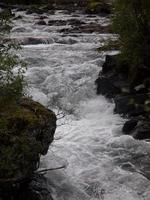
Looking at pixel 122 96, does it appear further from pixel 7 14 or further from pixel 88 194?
pixel 7 14

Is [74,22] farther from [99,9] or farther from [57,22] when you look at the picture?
[99,9]

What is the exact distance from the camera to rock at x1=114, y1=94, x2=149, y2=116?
14692mm

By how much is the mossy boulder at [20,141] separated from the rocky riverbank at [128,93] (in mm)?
4300

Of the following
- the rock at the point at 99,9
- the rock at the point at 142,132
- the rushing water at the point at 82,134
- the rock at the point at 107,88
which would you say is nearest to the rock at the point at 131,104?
the rushing water at the point at 82,134

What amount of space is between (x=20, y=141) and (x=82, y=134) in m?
5.19

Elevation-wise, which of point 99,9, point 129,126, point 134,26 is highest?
point 134,26

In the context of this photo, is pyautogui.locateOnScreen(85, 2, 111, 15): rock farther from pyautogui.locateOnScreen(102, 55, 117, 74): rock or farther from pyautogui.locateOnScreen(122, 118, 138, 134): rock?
pyautogui.locateOnScreen(122, 118, 138, 134): rock

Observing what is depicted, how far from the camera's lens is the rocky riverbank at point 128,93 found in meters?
13.5

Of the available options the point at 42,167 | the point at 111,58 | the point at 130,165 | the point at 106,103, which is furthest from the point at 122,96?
the point at 42,167

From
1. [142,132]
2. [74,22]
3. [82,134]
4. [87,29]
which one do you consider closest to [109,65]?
[82,134]

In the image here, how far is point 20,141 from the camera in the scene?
8.50 metres

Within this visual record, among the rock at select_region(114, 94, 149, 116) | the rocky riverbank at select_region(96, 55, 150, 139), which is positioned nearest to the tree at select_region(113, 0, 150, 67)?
the rocky riverbank at select_region(96, 55, 150, 139)

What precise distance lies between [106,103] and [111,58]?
2279mm

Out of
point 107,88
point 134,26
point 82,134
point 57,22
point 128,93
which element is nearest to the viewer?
point 82,134
